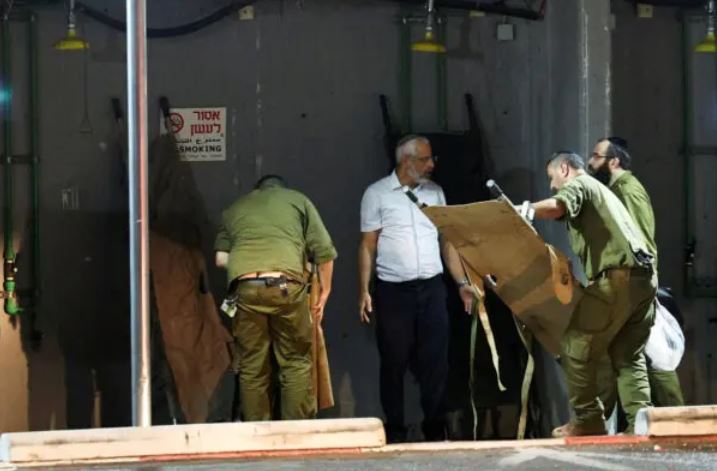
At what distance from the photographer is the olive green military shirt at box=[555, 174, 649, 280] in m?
5.02

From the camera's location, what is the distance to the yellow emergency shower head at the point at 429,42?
253 inches

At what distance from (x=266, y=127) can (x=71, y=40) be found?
48.5 inches

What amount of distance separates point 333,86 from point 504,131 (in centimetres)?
106

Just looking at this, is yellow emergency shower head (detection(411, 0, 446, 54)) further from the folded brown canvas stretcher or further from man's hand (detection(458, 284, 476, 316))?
the folded brown canvas stretcher

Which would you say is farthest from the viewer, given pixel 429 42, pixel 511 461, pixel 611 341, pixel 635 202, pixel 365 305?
pixel 429 42

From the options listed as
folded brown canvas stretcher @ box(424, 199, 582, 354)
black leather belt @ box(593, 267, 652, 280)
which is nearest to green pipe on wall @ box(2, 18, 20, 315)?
folded brown canvas stretcher @ box(424, 199, 582, 354)

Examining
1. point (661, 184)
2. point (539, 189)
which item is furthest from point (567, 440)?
point (661, 184)

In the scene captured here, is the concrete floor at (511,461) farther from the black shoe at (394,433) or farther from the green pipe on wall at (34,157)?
the green pipe on wall at (34,157)

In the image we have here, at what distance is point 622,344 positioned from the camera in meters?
5.30

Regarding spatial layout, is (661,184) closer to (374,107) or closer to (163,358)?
(374,107)

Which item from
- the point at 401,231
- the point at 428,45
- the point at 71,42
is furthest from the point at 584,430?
the point at 71,42

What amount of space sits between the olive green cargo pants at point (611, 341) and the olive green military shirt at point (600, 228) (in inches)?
2.7

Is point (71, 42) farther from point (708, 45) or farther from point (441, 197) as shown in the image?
point (708, 45)

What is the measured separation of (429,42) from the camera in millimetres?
6457
